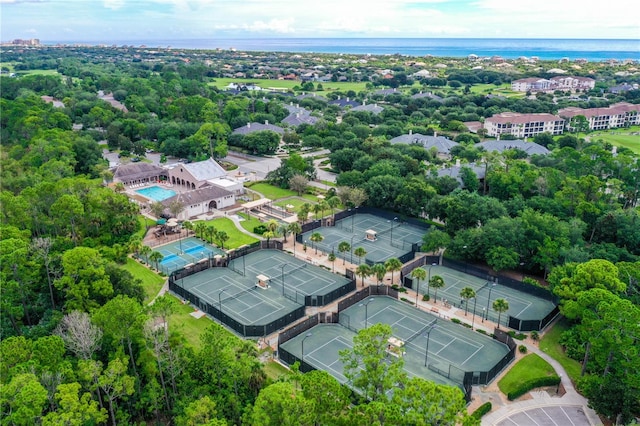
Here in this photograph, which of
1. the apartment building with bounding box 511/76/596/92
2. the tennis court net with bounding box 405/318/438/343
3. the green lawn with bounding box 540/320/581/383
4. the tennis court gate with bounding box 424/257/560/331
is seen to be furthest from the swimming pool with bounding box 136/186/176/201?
the apartment building with bounding box 511/76/596/92

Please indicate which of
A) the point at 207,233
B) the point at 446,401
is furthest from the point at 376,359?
the point at 207,233

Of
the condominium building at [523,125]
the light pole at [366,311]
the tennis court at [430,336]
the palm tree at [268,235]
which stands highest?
the condominium building at [523,125]

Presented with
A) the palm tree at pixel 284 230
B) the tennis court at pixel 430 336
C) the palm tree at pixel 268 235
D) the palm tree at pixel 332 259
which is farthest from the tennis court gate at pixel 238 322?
the palm tree at pixel 284 230

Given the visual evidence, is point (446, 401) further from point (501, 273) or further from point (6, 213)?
point (6, 213)

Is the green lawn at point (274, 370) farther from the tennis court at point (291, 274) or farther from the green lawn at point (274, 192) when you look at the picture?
the green lawn at point (274, 192)

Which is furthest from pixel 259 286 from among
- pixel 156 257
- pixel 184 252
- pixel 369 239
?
pixel 369 239

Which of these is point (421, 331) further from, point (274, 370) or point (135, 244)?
point (135, 244)
